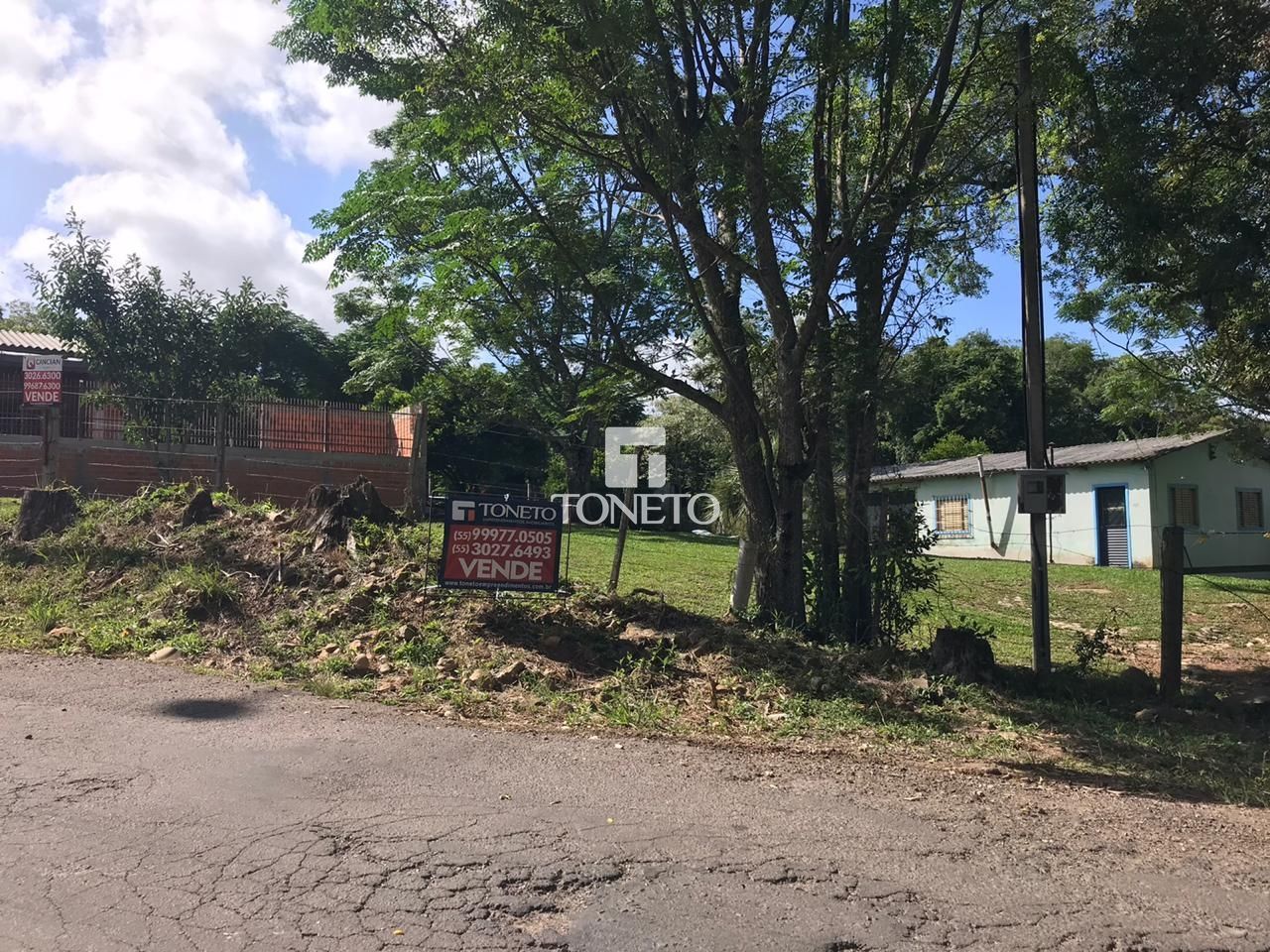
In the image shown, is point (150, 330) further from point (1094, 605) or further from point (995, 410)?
point (995, 410)

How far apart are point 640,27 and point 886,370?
4.05 metres

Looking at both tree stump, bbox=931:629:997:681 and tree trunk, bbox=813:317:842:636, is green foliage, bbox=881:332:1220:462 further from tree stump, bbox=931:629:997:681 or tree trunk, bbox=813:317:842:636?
tree stump, bbox=931:629:997:681

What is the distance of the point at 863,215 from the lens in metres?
9.43

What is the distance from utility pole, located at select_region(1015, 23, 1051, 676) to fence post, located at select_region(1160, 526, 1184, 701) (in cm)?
104

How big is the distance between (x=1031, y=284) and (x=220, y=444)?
40.0 ft

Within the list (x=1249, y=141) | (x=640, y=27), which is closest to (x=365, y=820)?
(x=640, y=27)

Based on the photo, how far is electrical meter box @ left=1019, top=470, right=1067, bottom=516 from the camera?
8539 millimetres

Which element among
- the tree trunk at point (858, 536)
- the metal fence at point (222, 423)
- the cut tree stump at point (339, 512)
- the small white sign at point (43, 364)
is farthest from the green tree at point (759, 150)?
the metal fence at point (222, 423)

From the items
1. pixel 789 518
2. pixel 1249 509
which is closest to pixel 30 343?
pixel 789 518

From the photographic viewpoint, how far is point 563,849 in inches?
172

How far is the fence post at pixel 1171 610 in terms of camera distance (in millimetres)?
7797

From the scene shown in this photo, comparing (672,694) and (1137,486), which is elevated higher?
(1137,486)

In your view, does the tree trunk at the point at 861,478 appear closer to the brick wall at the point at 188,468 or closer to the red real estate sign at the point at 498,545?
the red real estate sign at the point at 498,545

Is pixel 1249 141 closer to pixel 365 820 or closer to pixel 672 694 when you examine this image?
pixel 672 694
